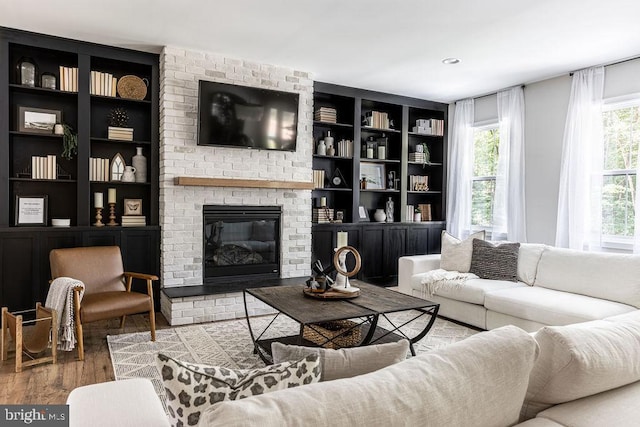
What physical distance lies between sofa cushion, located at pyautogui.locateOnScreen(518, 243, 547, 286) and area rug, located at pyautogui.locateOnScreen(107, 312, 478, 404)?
2.35 feet

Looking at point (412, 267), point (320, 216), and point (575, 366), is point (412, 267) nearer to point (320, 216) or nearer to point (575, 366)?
point (320, 216)

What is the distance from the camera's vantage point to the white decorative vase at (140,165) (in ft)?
14.6

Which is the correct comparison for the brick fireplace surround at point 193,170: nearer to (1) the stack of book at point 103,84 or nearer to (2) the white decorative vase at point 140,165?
(2) the white decorative vase at point 140,165

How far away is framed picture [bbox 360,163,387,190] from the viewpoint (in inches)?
237

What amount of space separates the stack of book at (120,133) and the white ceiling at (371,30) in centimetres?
80

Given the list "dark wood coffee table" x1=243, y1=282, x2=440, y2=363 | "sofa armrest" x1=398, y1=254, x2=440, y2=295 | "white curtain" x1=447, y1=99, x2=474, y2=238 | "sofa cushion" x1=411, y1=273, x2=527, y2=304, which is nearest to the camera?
"dark wood coffee table" x1=243, y1=282, x2=440, y2=363

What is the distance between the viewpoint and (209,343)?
349cm

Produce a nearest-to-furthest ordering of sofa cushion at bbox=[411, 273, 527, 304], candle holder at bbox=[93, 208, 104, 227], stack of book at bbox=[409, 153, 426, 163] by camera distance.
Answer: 1. sofa cushion at bbox=[411, 273, 527, 304]
2. candle holder at bbox=[93, 208, 104, 227]
3. stack of book at bbox=[409, 153, 426, 163]

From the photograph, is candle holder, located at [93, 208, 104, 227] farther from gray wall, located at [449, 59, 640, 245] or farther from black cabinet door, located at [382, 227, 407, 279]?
gray wall, located at [449, 59, 640, 245]

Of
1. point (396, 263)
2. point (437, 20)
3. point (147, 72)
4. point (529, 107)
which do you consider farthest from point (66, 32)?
point (529, 107)

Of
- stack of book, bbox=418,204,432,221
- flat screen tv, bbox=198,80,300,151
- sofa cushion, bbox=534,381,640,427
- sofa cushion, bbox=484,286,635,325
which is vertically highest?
flat screen tv, bbox=198,80,300,151

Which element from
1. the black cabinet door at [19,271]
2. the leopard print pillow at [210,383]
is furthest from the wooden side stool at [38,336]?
the leopard print pillow at [210,383]

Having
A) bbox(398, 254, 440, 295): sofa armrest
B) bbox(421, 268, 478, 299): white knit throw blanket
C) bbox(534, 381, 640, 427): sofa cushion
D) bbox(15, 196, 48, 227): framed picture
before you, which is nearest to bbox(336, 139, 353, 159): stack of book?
bbox(398, 254, 440, 295): sofa armrest

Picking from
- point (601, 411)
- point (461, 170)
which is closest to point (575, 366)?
point (601, 411)
